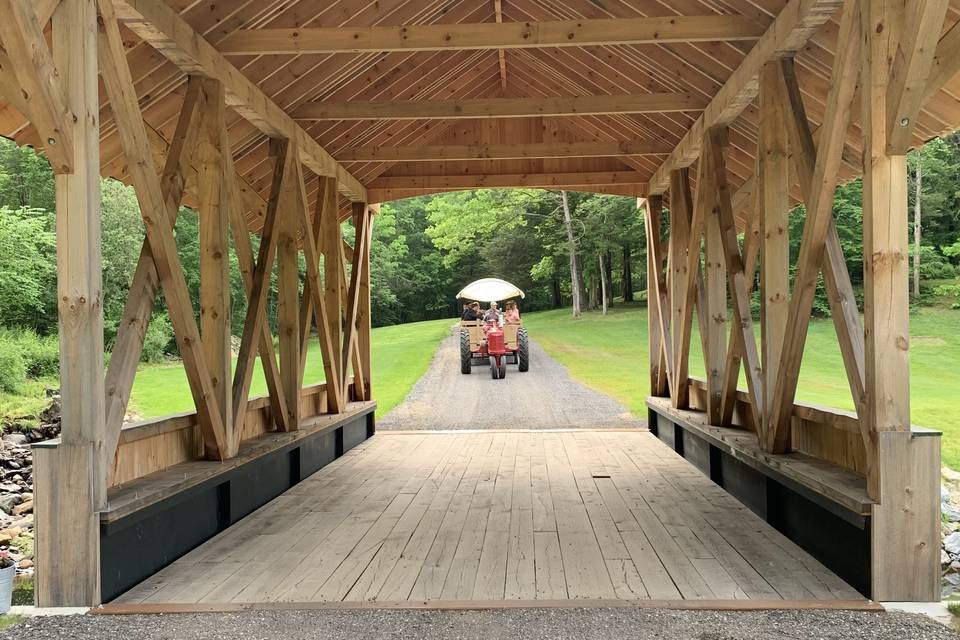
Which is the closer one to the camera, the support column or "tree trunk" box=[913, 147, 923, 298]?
the support column

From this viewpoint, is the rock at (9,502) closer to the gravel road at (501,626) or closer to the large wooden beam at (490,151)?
the large wooden beam at (490,151)

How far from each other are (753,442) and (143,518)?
3.89 m

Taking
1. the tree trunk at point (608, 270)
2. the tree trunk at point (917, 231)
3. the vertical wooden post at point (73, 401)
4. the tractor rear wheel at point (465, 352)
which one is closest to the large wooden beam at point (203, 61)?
the vertical wooden post at point (73, 401)

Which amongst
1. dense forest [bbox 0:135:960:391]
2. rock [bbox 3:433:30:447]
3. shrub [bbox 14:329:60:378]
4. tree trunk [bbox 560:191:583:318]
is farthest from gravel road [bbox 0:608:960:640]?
tree trunk [bbox 560:191:583:318]

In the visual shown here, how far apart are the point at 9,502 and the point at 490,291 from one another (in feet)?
59.5

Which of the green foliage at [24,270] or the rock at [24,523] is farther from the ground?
the green foliage at [24,270]

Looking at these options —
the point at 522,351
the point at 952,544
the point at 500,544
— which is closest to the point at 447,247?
the point at 522,351

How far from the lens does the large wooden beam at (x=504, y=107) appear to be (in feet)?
22.9

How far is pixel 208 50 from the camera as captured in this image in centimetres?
522

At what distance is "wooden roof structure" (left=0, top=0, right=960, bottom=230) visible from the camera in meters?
5.21

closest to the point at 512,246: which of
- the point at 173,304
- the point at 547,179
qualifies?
the point at 547,179

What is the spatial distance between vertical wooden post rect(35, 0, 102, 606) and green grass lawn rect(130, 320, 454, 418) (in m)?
8.47

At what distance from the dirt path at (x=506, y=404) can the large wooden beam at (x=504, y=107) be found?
219 inches

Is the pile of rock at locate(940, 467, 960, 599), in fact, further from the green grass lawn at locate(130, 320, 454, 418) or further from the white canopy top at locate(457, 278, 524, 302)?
the white canopy top at locate(457, 278, 524, 302)
